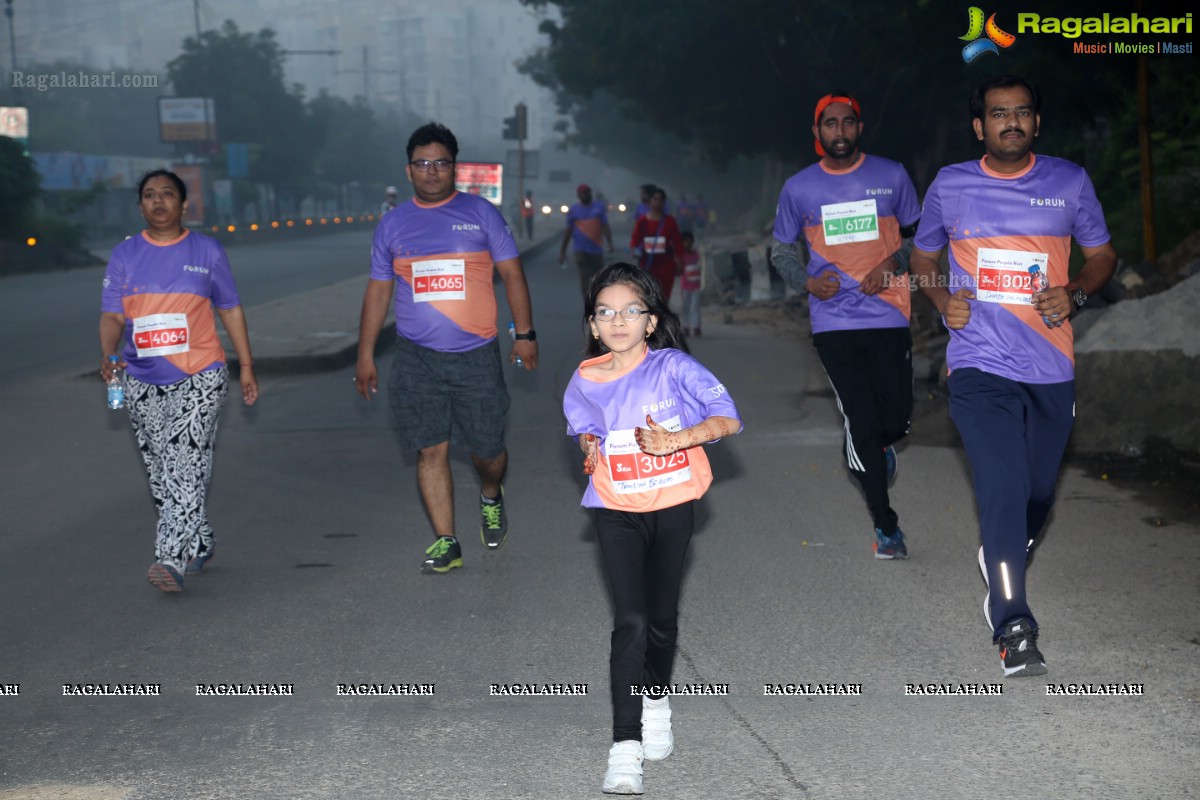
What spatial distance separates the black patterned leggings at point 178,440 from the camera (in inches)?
257

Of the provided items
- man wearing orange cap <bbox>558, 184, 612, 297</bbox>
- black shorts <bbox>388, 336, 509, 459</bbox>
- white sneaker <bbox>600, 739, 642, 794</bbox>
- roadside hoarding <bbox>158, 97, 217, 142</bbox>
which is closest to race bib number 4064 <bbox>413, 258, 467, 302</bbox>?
black shorts <bbox>388, 336, 509, 459</bbox>

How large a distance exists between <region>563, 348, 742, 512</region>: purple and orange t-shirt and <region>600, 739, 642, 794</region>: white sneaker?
65 centimetres

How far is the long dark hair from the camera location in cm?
417

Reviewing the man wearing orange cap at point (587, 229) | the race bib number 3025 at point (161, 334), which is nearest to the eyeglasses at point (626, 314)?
the race bib number 3025 at point (161, 334)

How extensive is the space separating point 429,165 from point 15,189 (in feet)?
103

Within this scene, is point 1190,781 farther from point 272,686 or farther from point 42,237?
point 42,237

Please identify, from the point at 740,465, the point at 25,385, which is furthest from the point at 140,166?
the point at 740,465

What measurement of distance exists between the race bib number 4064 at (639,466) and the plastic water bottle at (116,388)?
3046 mm

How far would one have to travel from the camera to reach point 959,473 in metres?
8.93

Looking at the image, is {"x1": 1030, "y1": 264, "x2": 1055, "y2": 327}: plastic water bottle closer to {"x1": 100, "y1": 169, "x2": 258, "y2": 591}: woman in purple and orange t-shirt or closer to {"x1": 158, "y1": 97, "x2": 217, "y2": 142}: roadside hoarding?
{"x1": 100, "y1": 169, "x2": 258, "y2": 591}: woman in purple and orange t-shirt

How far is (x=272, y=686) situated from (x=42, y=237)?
1298 inches

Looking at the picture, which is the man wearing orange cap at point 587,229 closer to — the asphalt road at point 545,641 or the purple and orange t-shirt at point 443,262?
the asphalt road at point 545,641

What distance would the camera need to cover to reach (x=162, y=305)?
645 centimetres
